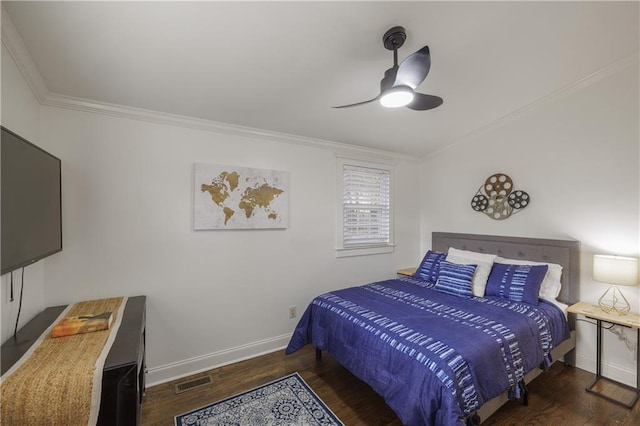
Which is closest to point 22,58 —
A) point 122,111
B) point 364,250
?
point 122,111

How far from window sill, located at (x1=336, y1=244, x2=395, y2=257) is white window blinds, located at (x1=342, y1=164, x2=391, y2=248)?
52 millimetres

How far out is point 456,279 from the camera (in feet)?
9.49

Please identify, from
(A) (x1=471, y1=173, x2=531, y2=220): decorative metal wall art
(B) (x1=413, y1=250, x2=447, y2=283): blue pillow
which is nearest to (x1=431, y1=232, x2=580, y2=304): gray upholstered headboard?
(A) (x1=471, y1=173, x2=531, y2=220): decorative metal wall art

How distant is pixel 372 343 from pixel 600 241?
2.43 metres

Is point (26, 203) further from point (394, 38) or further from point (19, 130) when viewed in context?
point (394, 38)

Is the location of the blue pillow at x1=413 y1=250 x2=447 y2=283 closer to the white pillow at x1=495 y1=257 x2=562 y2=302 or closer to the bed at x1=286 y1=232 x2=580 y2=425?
the bed at x1=286 y1=232 x2=580 y2=425

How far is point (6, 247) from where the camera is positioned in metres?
1.16

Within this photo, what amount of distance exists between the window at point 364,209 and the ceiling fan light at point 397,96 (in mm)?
1665

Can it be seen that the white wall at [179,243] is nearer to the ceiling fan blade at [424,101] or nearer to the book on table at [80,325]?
the book on table at [80,325]

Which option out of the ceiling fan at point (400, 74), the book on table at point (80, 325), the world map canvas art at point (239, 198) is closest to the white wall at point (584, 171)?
the ceiling fan at point (400, 74)

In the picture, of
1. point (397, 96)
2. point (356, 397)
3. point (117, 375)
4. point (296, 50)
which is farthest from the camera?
point (356, 397)

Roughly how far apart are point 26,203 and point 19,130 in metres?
0.62

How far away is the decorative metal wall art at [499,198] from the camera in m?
3.19

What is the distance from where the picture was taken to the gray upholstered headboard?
2.73 metres
